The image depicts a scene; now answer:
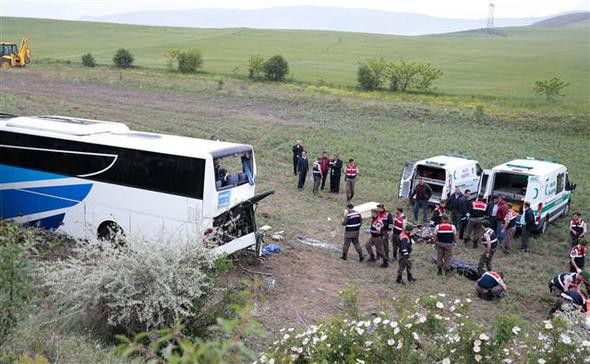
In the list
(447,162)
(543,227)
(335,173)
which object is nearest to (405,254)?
(543,227)

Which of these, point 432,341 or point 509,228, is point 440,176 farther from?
point 432,341

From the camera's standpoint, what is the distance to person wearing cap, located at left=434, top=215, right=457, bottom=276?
14156mm

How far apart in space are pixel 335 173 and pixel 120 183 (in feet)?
31.2

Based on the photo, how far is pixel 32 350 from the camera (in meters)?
7.56

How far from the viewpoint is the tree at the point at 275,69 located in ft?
168

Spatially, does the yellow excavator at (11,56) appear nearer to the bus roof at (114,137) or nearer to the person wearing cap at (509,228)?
the bus roof at (114,137)

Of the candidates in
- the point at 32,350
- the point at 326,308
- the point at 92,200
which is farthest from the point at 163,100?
the point at 32,350

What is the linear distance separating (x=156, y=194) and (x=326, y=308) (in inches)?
179

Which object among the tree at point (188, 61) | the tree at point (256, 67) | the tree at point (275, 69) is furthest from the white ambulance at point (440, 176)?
the tree at point (188, 61)

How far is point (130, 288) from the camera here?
30.4 ft

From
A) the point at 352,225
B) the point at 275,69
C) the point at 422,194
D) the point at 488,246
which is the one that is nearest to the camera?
the point at 488,246

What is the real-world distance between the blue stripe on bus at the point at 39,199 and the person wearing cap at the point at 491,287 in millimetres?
9292

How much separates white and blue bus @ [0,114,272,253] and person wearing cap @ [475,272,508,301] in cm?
515

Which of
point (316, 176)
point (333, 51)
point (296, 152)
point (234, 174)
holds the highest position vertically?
point (333, 51)
